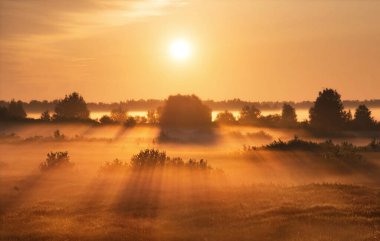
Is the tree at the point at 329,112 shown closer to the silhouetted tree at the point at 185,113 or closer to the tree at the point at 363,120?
the tree at the point at 363,120

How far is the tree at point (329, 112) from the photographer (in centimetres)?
10450

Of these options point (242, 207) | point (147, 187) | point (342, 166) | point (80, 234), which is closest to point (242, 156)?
point (342, 166)

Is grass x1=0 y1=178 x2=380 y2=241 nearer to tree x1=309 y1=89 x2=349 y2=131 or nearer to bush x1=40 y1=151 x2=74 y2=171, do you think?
bush x1=40 y1=151 x2=74 y2=171

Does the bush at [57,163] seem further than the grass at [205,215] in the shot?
Yes

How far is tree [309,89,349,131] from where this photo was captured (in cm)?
10450

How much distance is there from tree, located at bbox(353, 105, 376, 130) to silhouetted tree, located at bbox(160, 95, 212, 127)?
82.5 ft

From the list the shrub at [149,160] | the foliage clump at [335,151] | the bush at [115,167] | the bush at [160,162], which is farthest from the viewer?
the foliage clump at [335,151]

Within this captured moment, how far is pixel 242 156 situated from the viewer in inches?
2537

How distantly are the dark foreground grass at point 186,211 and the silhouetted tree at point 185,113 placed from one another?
6850 centimetres

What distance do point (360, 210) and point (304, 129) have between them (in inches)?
2969

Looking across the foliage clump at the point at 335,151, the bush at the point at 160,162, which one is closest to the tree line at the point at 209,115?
the foliage clump at the point at 335,151

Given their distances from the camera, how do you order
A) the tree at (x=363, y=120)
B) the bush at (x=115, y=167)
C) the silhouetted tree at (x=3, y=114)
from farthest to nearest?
the silhouetted tree at (x=3, y=114) → the tree at (x=363, y=120) → the bush at (x=115, y=167)

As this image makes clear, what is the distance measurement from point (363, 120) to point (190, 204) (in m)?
81.5

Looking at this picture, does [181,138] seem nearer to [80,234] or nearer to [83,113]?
[83,113]
